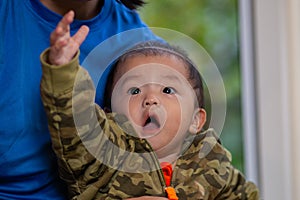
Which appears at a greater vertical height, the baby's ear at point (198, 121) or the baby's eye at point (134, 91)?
the baby's eye at point (134, 91)

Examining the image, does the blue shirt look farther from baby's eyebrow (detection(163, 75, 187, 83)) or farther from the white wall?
the white wall

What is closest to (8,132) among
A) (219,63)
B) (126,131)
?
(126,131)

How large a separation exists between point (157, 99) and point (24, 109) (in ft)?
0.70

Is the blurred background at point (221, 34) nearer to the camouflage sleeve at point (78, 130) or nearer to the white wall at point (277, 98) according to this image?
the white wall at point (277, 98)

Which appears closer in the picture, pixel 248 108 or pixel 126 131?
pixel 126 131

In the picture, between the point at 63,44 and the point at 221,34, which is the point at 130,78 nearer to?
the point at 63,44

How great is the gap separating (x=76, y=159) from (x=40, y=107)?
0.41 ft

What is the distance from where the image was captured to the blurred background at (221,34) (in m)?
1.42

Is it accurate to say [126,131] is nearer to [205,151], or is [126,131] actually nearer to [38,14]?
[205,151]

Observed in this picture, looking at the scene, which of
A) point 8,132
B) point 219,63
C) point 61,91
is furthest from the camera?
point 219,63

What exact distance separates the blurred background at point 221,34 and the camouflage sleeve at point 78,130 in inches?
19.7

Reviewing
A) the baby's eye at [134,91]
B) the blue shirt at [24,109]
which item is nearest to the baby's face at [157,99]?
the baby's eye at [134,91]

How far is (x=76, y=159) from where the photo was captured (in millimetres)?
935

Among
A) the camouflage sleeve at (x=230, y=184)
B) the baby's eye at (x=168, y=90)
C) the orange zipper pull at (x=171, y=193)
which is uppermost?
the baby's eye at (x=168, y=90)
